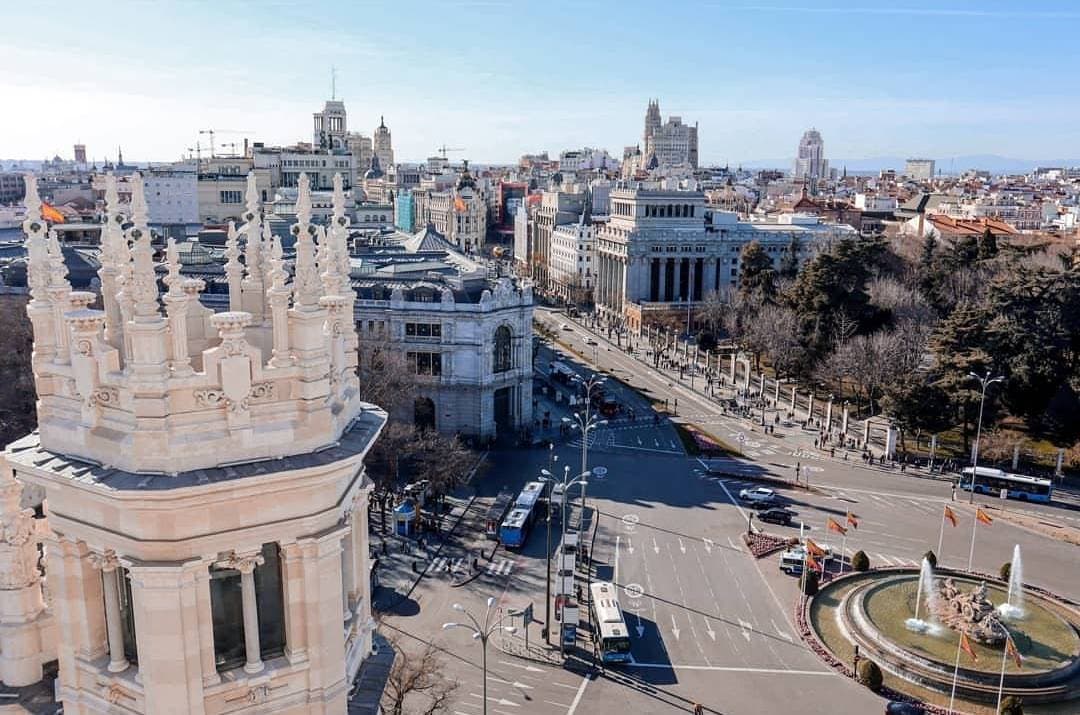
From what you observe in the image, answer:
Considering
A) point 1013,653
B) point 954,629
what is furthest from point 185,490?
point 954,629

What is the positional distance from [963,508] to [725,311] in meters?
48.1

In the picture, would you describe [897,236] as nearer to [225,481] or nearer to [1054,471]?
[1054,471]

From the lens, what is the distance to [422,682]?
30.3m

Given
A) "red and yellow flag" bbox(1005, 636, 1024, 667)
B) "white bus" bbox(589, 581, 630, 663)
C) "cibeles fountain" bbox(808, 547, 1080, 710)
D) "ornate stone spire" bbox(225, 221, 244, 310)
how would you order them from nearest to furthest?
"ornate stone spire" bbox(225, 221, 244, 310), "red and yellow flag" bbox(1005, 636, 1024, 667), "cibeles fountain" bbox(808, 547, 1080, 710), "white bus" bbox(589, 581, 630, 663)

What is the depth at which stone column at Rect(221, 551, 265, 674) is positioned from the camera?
30.0ft

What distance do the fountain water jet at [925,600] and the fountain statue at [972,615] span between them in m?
0.37

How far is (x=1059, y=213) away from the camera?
155875 mm

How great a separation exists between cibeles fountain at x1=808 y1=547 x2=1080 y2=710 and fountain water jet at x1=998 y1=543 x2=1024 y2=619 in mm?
46

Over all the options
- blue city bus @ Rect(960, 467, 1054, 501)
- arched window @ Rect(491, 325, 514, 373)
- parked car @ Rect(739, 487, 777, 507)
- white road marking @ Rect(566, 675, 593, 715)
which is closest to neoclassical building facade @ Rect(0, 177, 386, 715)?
white road marking @ Rect(566, 675, 593, 715)

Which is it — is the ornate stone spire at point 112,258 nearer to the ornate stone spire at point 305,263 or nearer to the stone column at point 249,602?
the ornate stone spire at point 305,263

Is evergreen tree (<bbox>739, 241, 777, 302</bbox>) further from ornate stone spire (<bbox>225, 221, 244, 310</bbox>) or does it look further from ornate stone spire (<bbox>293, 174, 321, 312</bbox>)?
ornate stone spire (<bbox>293, 174, 321, 312</bbox>)

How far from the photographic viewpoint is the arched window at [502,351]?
6762 centimetres

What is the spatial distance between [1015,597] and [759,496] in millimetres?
16554

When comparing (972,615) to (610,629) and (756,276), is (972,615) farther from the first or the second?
(756,276)
